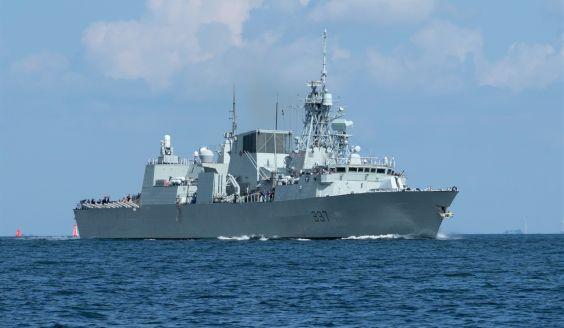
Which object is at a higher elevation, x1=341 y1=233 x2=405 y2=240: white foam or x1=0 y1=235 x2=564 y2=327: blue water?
x1=341 y1=233 x2=405 y2=240: white foam

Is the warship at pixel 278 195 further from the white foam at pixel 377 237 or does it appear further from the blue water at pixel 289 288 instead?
the blue water at pixel 289 288

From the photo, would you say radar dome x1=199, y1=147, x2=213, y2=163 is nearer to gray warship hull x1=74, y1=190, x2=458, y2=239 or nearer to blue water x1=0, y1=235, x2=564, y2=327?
gray warship hull x1=74, y1=190, x2=458, y2=239

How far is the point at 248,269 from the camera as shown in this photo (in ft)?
142

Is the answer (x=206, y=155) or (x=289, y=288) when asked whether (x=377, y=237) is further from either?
(x=289, y=288)

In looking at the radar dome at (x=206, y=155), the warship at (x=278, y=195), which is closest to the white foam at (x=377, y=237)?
the warship at (x=278, y=195)

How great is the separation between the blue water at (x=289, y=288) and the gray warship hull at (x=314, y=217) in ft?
19.5

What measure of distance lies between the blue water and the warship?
6.84 m

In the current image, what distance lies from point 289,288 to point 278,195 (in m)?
32.7

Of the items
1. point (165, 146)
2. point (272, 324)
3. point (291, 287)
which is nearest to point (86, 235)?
point (165, 146)

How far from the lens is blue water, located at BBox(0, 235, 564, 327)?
2834 cm

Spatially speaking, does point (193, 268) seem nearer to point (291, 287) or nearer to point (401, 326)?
point (291, 287)

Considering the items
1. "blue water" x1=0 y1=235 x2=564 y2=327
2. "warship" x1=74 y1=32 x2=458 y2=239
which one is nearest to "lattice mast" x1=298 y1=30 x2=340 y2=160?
"warship" x1=74 y1=32 x2=458 y2=239

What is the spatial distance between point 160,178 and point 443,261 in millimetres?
41246

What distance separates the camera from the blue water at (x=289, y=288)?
1116 inches
